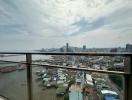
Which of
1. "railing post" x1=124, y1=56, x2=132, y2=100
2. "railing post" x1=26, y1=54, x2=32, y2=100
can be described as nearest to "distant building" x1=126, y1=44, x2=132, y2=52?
"railing post" x1=124, y1=56, x2=132, y2=100

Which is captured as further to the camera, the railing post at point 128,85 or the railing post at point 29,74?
the railing post at point 29,74

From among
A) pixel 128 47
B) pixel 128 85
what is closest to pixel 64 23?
pixel 128 47

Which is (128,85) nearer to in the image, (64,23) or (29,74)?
(29,74)

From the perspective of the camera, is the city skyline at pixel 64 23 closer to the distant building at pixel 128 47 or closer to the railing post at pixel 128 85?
the distant building at pixel 128 47

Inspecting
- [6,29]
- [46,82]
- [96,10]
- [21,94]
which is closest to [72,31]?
[96,10]

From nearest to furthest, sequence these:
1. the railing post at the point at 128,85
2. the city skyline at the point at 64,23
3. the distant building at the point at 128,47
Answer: the railing post at the point at 128,85 < the distant building at the point at 128,47 < the city skyline at the point at 64,23

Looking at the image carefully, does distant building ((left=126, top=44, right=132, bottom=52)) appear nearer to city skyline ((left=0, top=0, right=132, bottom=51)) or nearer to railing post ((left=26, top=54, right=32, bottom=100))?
city skyline ((left=0, top=0, right=132, bottom=51))

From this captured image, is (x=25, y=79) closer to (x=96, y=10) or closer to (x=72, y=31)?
(x=72, y=31)

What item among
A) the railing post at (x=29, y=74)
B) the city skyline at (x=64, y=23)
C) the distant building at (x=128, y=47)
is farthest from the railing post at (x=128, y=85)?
the railing post at (x=29, y=74)
